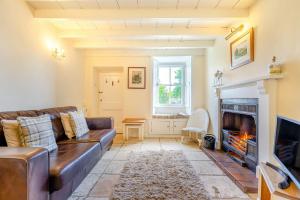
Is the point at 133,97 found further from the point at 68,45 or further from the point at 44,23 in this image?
the point at 44,23

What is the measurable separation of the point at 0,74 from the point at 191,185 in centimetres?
257

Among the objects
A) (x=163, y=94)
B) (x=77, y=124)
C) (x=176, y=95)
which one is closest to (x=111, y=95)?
(x=163, y=94)

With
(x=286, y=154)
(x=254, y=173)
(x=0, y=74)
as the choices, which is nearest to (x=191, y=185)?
(x=254, y=173)

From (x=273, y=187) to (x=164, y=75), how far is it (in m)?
4.48

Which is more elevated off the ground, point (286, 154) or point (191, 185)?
point (286, 154)

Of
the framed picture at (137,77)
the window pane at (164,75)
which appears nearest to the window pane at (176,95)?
the window pane at (164,75)

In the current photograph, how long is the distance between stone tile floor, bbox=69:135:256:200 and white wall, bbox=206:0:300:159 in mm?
1026

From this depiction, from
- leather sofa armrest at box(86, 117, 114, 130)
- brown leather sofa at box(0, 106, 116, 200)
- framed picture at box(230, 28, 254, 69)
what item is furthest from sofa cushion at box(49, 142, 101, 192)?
framed picture at box(230, 28, 254, 69)

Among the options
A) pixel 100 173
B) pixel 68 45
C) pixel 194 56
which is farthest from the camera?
pixel 194 56

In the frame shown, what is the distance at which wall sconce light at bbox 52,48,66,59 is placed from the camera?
3.61 m

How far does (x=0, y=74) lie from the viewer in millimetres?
2361

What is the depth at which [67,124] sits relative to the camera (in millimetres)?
3086

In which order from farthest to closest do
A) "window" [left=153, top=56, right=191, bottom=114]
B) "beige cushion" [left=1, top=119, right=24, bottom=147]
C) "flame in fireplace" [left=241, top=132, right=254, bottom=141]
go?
"window" [left=153, top=56, right=191, bottom=114]
"flame in fireplace" [left=241, top=132, right=254, bottom=141]
"beige cushion" [left=1, top=119, right=24, bottom=147]

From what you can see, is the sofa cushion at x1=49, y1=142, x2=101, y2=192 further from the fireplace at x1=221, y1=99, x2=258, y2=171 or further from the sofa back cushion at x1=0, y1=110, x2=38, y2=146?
the fireplace at x1=221, y1=99, x2=258, y2=171
